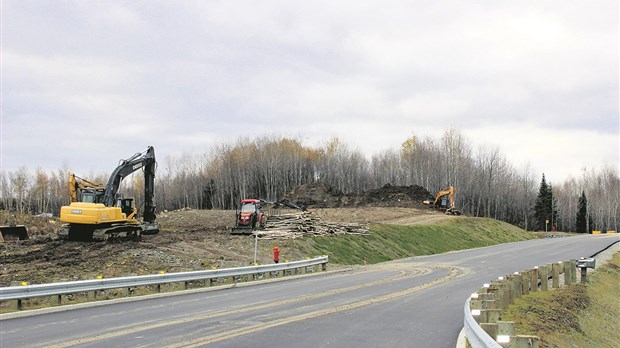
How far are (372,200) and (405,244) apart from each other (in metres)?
35.3

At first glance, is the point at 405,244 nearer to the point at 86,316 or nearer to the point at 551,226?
the point at 86,316

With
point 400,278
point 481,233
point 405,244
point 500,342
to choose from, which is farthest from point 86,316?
point 481,233

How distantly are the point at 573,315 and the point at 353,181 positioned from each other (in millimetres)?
98249

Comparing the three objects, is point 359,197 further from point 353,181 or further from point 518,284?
point 518,284

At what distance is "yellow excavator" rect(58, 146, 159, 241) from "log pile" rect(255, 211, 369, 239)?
25.5ft

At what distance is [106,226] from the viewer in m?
34.5

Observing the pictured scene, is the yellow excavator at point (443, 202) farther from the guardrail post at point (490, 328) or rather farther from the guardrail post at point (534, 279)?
the guardrail post at point (490, 328)

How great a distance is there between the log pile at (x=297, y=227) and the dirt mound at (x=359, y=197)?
118ft

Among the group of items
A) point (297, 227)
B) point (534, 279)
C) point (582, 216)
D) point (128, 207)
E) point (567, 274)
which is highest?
point (128, 207)

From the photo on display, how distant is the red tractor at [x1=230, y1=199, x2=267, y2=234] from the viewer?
4184 centimetres

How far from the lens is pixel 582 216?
122m

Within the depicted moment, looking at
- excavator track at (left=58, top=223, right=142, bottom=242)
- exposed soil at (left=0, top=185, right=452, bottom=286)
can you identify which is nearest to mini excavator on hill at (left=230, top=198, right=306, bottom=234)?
exposed soil at (left=0, top=185, right=452, bottom=286)

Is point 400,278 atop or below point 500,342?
below

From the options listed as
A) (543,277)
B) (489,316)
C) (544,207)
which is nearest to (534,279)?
(543,277)
